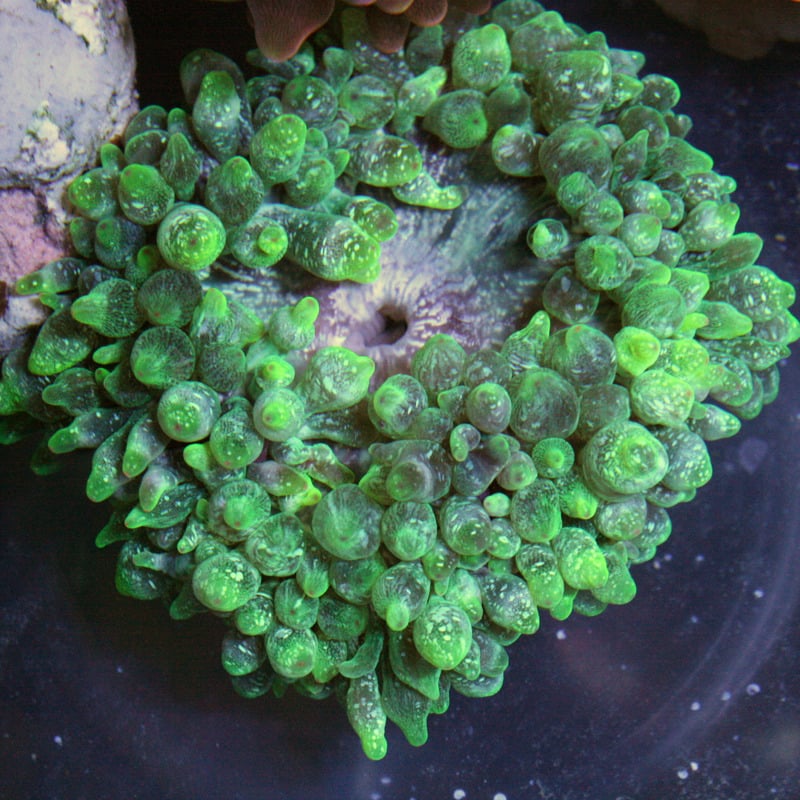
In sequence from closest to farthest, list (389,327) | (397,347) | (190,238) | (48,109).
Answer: (190,238), (48,109), (397,347), (389,327)

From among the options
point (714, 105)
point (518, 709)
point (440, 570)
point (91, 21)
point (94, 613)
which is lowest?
point (94, 613)

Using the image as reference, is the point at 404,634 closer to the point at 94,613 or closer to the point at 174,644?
the point at 174,644

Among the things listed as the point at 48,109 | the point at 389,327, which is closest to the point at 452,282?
the point at 389,327

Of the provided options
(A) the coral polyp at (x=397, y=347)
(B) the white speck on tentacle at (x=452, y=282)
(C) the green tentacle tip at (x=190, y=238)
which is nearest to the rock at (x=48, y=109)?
(A) the coral polyp at (x=397, y=347)

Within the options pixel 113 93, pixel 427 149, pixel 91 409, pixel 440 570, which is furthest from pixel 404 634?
pixel 113 93

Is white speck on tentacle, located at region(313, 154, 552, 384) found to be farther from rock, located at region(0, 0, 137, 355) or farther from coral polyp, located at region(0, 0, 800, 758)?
rock, located at region(0, 0, 137, 355)

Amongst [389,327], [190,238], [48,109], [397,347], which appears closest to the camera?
[190,238]

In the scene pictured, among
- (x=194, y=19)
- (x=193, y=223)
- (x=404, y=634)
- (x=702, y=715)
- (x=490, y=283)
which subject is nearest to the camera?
(x=193, y=223)

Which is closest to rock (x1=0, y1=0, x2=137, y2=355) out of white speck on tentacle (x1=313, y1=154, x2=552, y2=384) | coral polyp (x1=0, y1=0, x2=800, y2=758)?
coral polyp (x1=0, y1=0, x2=800, y2=758)

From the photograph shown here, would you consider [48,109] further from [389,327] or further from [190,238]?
[389,327]
